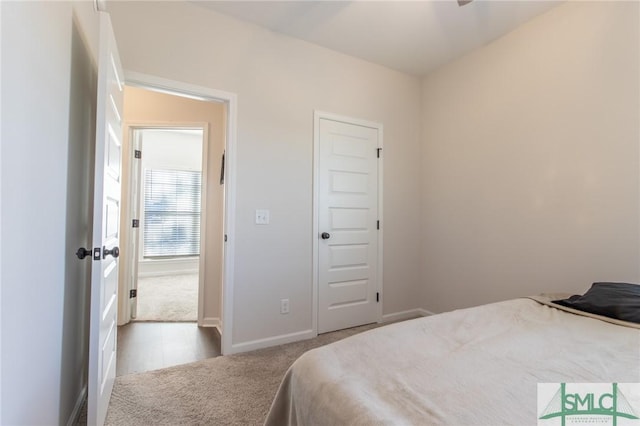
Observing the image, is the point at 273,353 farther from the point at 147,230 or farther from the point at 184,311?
the point at 147,230

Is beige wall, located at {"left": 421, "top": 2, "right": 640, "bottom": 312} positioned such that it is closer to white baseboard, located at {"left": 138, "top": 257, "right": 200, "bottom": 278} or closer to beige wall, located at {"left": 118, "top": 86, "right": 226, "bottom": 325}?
beige wall, located at {"left": 118, "top": 86, "right": 226, "bottom": 325}

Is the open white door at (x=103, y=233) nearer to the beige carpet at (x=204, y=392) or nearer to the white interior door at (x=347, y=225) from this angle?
the beige carpet at (x=204, y=392)

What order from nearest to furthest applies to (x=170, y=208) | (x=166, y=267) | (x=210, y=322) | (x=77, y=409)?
(x=77, y=409)
(x=210, y=322)
(x=166, y=267)
(x=170, y=208)

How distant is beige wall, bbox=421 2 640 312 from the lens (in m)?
1.93

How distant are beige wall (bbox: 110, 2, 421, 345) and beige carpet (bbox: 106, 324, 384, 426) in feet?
0.96

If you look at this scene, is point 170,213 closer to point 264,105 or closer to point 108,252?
point 264,105

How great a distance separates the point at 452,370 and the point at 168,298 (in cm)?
408

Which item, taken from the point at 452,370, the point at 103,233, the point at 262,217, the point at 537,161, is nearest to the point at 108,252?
the point at 103,233

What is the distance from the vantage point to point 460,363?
98 centimetres

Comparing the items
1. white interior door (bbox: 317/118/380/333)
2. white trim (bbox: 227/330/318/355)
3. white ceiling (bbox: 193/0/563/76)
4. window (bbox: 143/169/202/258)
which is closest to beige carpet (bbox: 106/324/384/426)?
white trim (bbox: 227/330/318/355)

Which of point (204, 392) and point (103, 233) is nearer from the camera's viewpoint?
point (103, 233)

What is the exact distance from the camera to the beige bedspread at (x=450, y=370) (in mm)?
760

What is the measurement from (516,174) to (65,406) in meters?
3.29

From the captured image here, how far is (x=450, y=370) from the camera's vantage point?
94cm
